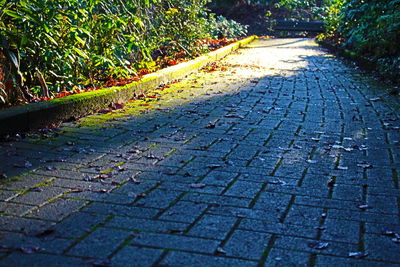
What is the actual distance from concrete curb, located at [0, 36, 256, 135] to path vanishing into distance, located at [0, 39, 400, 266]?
0.47 feet

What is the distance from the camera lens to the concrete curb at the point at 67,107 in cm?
464

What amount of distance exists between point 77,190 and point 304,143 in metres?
2.32

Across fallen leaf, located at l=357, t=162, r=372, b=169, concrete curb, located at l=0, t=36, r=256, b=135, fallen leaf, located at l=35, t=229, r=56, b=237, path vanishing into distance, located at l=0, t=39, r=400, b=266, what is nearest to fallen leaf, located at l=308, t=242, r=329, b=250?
path vanishing into distance, located at l=0, t=39, r=400, b=266

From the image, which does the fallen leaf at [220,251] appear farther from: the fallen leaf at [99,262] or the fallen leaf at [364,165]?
the fallen leaf at [364,165]

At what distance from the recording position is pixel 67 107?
5.31 meters

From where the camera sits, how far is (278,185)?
3.55 metres

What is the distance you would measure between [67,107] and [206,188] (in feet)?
8.07

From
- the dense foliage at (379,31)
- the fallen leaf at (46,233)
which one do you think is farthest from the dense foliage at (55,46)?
the dense foliage at (379,31)

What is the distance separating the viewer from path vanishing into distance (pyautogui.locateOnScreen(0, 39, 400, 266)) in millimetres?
2520

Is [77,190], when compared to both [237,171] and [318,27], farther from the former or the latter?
[318,27]

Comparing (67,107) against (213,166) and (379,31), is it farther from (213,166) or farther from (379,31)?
(379,31)

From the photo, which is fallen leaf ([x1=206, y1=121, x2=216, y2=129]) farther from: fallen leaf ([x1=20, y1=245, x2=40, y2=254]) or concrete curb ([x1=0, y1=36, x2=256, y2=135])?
fallen leaf ([x1=20, y1=245, x2=40, y2=254])

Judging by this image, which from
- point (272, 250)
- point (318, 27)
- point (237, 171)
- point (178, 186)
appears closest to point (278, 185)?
point (237, 171)

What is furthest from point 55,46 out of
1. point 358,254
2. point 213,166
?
point 358,254
